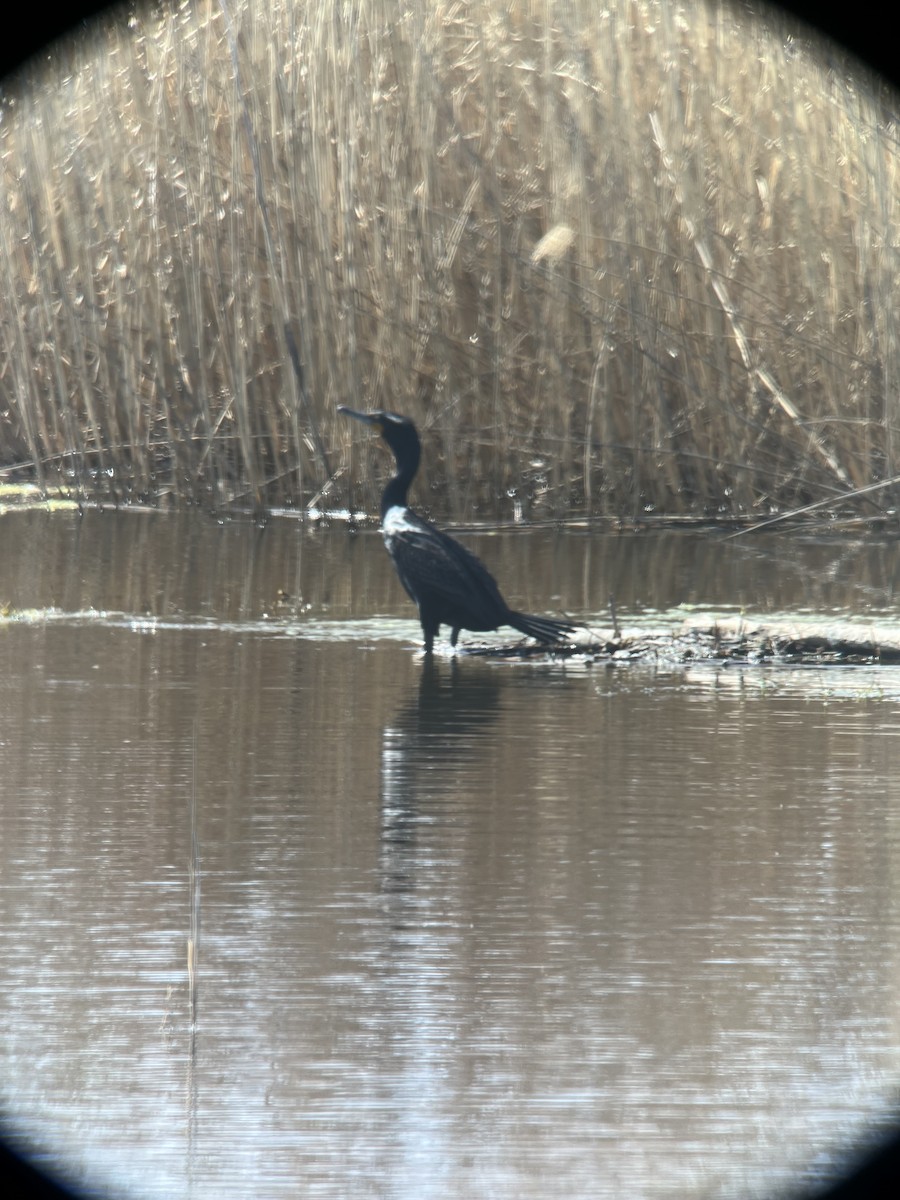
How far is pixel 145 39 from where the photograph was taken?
11.3 metres

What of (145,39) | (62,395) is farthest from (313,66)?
(62,395)

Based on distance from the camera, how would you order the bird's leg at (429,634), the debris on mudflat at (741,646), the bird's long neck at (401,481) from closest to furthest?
the debris on mudflat at (741,646)
the bird's leg at (429,634)
the bird's long neck at (401,481)

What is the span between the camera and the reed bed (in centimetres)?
1013

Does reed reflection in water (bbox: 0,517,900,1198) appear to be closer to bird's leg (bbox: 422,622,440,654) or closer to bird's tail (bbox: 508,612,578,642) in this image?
bird's tail (bbox: 508,612,578,642)

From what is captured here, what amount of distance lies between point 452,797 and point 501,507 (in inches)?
254

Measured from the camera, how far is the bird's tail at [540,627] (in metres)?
6.89

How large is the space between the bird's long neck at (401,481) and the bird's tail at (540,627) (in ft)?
3.01

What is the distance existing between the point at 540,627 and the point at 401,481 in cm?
117

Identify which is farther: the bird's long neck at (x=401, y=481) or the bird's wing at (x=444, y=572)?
the bird's long neck at (x=401, y=481)

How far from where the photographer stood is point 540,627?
693cm

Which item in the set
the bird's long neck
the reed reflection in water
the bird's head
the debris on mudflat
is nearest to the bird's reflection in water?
the reed reflection in water

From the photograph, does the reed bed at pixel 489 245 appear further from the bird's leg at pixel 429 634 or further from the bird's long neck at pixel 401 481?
the bird's leg at pixel 429 634

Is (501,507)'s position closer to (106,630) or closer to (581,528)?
(581,528)

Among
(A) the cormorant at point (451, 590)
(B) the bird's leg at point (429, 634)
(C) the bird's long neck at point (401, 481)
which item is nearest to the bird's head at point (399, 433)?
(C) the bird's long neck at point (401, 481)
